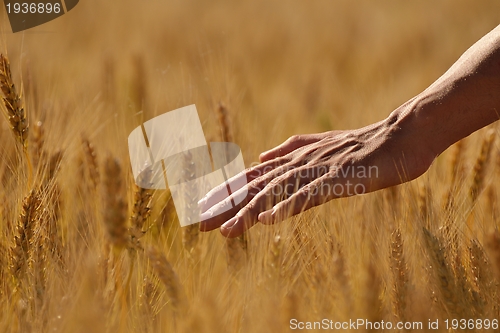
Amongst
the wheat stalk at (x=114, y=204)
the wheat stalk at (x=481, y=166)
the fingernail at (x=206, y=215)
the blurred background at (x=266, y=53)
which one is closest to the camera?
the wheat stalk at (x=114, y=204)

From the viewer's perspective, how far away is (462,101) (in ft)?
4.51

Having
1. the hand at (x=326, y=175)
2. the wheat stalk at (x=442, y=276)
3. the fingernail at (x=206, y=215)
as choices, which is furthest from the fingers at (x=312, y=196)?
the wheat stalk at (x=442, y=276)

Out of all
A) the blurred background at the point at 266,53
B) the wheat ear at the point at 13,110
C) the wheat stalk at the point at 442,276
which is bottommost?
the wheat stalk at the point at 442,276

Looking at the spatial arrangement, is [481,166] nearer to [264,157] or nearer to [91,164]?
[264,157]

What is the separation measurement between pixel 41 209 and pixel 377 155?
0.74m

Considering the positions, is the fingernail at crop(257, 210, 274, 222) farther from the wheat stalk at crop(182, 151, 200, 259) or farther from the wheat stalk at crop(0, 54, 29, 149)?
the wheat stalk at crop(0, 54, 29, 149)

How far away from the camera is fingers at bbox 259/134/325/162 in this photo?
1.67 meters

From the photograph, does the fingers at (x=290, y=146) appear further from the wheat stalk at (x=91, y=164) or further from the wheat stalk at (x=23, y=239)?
the wheat stalk at (x=23, y=239)

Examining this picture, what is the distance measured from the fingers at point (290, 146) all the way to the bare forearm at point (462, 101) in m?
0.30

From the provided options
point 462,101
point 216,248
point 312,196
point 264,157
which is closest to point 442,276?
point 312,196

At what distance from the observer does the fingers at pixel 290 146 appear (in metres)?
1.67

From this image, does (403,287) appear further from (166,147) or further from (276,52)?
(276,52)

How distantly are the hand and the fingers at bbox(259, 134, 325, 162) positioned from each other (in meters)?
0.10

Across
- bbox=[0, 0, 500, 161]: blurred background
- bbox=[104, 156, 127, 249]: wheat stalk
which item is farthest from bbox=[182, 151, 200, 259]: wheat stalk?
bbox=[0, 0, 500, 161]: blurred background
